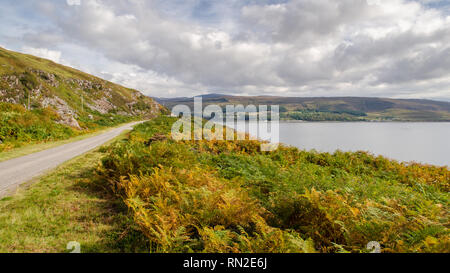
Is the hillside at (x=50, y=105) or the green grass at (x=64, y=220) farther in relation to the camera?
the hillside at (x=50, y=105)

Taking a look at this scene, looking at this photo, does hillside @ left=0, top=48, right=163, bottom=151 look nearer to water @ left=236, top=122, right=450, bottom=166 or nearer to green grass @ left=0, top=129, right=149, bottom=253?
green grass @ left=0, top=129, right=149, bottom=253

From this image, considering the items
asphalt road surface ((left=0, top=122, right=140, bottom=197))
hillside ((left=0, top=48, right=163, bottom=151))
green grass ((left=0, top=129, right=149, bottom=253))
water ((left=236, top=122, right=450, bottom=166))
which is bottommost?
water ((left=236, top=122, right=450, bottom=166))

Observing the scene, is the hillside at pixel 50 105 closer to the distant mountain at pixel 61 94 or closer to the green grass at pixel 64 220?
the distant mountain at pixel 61 94

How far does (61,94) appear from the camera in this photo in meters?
47.1

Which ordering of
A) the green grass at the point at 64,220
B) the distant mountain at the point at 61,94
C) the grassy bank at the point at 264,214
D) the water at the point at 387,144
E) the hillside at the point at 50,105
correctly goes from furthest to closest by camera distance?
the distant mountain at the point at 61,94 → the water at the point at 387,144 → the hillside at the point at 50,105 → the green grass at the point at 64,220 → the grassy bank at the point at 264,214

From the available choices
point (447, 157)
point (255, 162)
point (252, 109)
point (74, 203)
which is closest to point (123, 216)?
point (74, 203)

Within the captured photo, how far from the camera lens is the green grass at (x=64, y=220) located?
404cm

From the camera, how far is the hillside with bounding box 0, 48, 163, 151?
61.6 feet

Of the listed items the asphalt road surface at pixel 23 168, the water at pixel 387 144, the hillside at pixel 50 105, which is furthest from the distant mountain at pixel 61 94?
the water at pixel 387 144

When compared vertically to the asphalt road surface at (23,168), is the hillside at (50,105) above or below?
above

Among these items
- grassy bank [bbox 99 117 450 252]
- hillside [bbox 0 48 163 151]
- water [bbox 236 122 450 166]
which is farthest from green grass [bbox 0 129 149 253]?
water [bbox 236 122 450 166]

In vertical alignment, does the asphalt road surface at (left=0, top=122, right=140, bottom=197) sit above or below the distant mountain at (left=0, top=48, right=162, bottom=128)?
below

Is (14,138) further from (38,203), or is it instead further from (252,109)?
(252,109)

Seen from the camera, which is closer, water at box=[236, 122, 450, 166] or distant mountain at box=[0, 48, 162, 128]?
water at box=[236, 122, 450, 166]
